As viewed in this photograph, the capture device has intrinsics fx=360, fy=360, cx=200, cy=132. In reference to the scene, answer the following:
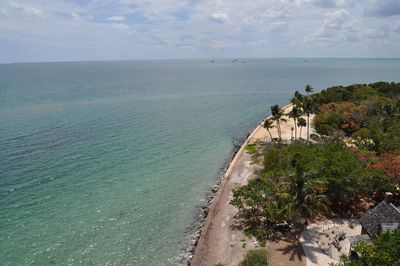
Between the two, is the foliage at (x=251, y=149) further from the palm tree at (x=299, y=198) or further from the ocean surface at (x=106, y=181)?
the palm tree at (x=299, y=198)

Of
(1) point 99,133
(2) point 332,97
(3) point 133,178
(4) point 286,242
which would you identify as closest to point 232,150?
(3) point 133,178

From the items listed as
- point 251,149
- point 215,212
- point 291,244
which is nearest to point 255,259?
point 291,244

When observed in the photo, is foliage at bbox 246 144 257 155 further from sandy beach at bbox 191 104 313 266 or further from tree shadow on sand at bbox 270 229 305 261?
tree shadow on sand at bbox 270 229 305 261

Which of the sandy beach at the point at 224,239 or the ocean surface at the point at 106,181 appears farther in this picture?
the ocean surface at the point at 106,181

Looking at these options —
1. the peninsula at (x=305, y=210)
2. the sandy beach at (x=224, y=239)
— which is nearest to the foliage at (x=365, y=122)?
the peninsula at (x=305, y=210)

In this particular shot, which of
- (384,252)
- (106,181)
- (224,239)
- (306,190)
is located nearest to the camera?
(384,252)

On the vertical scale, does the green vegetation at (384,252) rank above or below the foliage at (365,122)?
above

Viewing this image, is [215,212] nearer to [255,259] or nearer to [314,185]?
[255,259]

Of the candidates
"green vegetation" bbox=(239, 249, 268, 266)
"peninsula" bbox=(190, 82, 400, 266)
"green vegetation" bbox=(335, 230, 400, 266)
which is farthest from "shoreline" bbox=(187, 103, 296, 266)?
"green vegetation" bbox=(335, 230, 400, 266)
